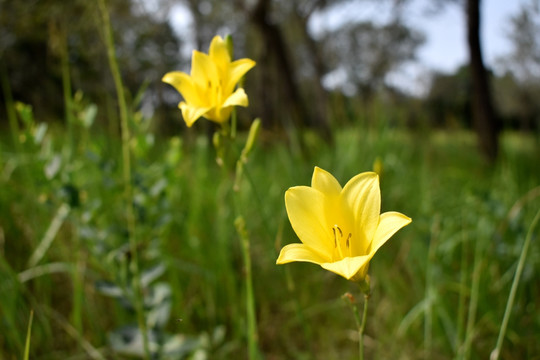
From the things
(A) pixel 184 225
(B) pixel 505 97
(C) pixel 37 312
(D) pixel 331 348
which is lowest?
(D) pixel 331 348

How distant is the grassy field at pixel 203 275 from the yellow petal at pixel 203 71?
26cm

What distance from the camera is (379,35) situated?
19.4 metres

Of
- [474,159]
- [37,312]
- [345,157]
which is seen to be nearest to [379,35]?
[474,159]

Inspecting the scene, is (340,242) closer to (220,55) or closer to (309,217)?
(309,217)

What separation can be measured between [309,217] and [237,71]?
251 mm

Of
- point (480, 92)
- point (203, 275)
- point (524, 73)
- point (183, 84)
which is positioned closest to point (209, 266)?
point (203, 275)

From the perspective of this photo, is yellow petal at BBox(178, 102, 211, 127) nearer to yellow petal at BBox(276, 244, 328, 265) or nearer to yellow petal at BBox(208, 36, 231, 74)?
yellow petal at BBox(208, 36, 231, 74)

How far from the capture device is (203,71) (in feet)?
2.17

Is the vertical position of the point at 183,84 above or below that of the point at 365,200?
above

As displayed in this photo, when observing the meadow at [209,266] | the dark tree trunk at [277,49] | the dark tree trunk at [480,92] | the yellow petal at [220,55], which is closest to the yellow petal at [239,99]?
the meadow at [209,266]

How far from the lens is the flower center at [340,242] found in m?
0.52

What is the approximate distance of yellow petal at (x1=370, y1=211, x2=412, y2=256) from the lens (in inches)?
16.4

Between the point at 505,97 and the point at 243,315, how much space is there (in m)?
15.6

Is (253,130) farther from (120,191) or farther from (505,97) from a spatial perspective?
(505,97)
